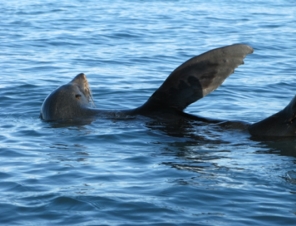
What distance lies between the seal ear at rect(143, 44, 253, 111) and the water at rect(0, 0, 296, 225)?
0.51m

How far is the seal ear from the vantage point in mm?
8945

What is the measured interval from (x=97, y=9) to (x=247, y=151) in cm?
1768

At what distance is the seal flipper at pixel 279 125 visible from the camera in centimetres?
830

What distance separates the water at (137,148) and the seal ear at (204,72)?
→ 510mm

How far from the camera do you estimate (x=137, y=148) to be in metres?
8.62

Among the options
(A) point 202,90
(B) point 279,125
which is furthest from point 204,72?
(B) point 279,125

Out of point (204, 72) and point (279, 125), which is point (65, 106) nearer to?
point (204, 72)

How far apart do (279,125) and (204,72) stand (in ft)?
4.03

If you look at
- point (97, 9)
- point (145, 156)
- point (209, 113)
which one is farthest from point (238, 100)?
point (97, 9)

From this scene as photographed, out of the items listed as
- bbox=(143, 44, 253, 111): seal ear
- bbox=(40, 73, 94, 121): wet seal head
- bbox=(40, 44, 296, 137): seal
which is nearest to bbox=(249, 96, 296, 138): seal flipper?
bbox=(40, 44, 296, 137): seal

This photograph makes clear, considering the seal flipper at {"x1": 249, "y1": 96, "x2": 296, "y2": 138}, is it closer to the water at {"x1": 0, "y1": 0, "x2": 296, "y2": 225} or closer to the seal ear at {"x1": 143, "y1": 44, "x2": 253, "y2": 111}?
the water at {"x1": 0, "y1": 0, "x2": 296, "y2": 225}

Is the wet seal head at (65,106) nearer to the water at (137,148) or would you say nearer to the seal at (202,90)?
the seal at (202,90)

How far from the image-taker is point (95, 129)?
9492 mm

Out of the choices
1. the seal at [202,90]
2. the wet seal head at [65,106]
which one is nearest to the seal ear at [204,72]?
the seal at [202,90]
